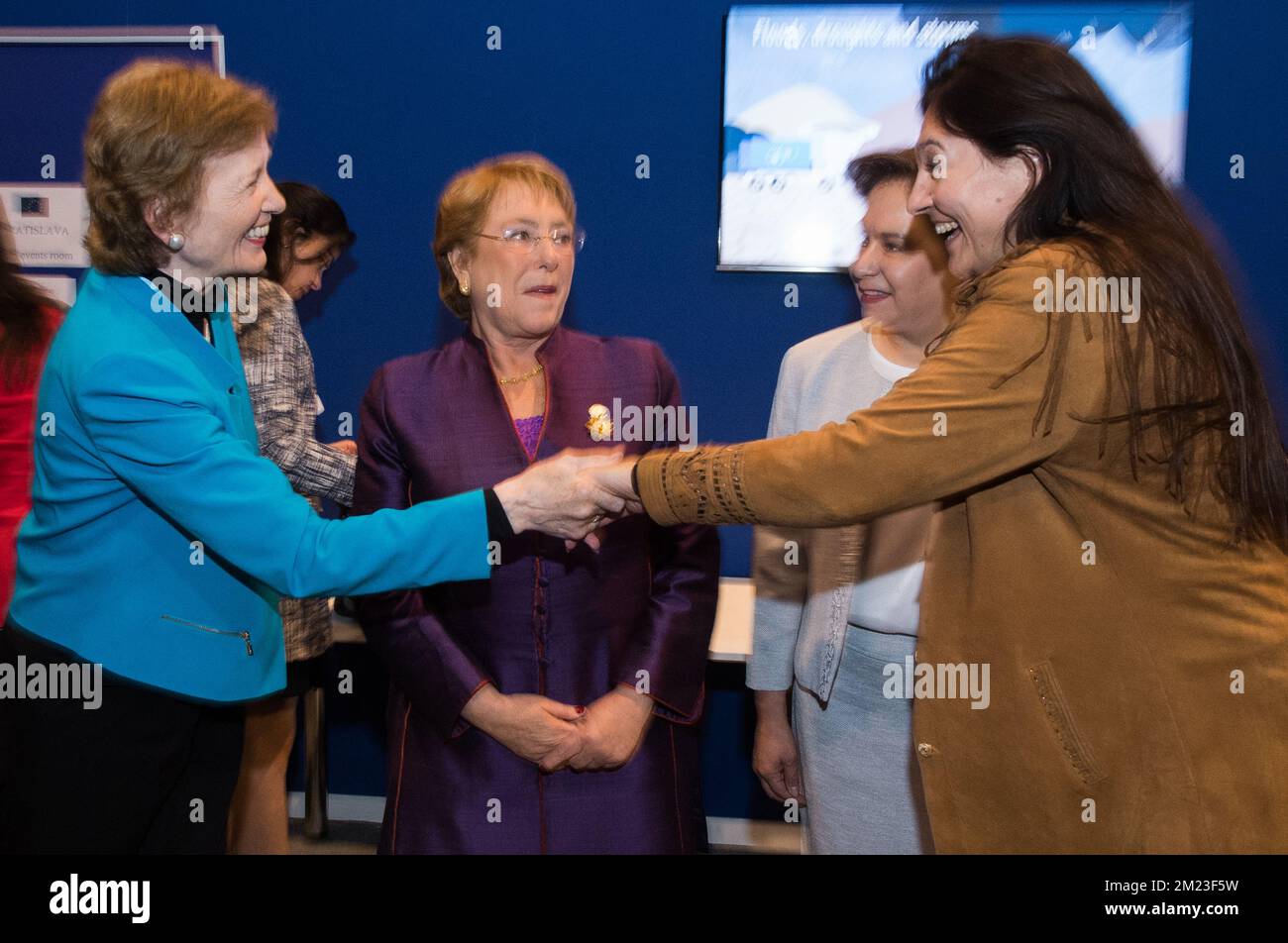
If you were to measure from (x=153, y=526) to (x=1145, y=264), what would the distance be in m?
1.51

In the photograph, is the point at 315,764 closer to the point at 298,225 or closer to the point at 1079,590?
the point at 298,225

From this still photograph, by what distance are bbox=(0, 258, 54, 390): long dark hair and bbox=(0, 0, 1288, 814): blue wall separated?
1.66 m

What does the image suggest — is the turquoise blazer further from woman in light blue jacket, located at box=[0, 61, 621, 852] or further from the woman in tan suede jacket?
the woman in tan suede jacket

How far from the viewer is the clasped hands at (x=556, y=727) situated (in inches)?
81.0

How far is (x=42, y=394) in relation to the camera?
179 cm

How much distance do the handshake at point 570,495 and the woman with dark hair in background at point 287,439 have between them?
0.98 metres

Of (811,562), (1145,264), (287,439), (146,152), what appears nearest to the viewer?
(1145,264)

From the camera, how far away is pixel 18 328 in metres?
2.23

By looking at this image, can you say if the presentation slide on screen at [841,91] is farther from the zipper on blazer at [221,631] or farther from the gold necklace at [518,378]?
the zipper on blazer at [221,631]

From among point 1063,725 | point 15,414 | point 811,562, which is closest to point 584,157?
point 811,562

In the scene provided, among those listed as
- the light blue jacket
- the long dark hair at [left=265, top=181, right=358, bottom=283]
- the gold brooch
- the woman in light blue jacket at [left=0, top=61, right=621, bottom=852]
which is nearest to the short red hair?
the woman in light blue jacket at [left=0, top=61, right=621, bottom=852]

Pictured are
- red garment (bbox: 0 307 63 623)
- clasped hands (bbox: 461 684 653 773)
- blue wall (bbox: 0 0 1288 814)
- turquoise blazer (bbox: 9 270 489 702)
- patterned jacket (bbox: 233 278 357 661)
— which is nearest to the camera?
turquoise blazer (bbox: 9 270 489 702)

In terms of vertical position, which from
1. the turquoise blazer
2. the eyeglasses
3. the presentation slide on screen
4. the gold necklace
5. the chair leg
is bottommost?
the chair leg

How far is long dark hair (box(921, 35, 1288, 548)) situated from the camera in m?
1.54
